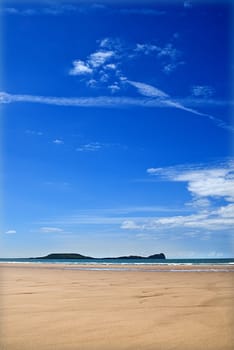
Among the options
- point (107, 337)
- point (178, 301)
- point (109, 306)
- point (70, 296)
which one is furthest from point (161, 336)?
point (70, 296)

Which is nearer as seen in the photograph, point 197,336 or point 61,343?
point 61,343

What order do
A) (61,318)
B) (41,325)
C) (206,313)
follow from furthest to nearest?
(206,313) → (61,318) → (41,325)

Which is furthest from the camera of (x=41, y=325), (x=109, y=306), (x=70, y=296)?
(x=70, y=296)

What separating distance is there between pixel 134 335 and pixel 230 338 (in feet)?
3.97

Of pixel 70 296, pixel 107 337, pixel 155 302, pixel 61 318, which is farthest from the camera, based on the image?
pixel 70 296

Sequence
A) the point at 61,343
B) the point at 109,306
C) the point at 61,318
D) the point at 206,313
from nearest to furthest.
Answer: the point at 61,343 < the point at 61,318 < the point at 206,313 < the point at 109,306

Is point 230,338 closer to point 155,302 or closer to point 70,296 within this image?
point 155,302

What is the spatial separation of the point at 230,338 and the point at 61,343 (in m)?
2.11

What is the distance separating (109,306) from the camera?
24.1 ft

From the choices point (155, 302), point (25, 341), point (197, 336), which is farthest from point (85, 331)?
point (155, 302)

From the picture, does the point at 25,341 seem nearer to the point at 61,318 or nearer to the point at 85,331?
the point at 85,331

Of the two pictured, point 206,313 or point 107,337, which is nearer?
point 107,337

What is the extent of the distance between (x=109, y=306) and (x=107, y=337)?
2504mm

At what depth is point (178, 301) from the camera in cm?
810
